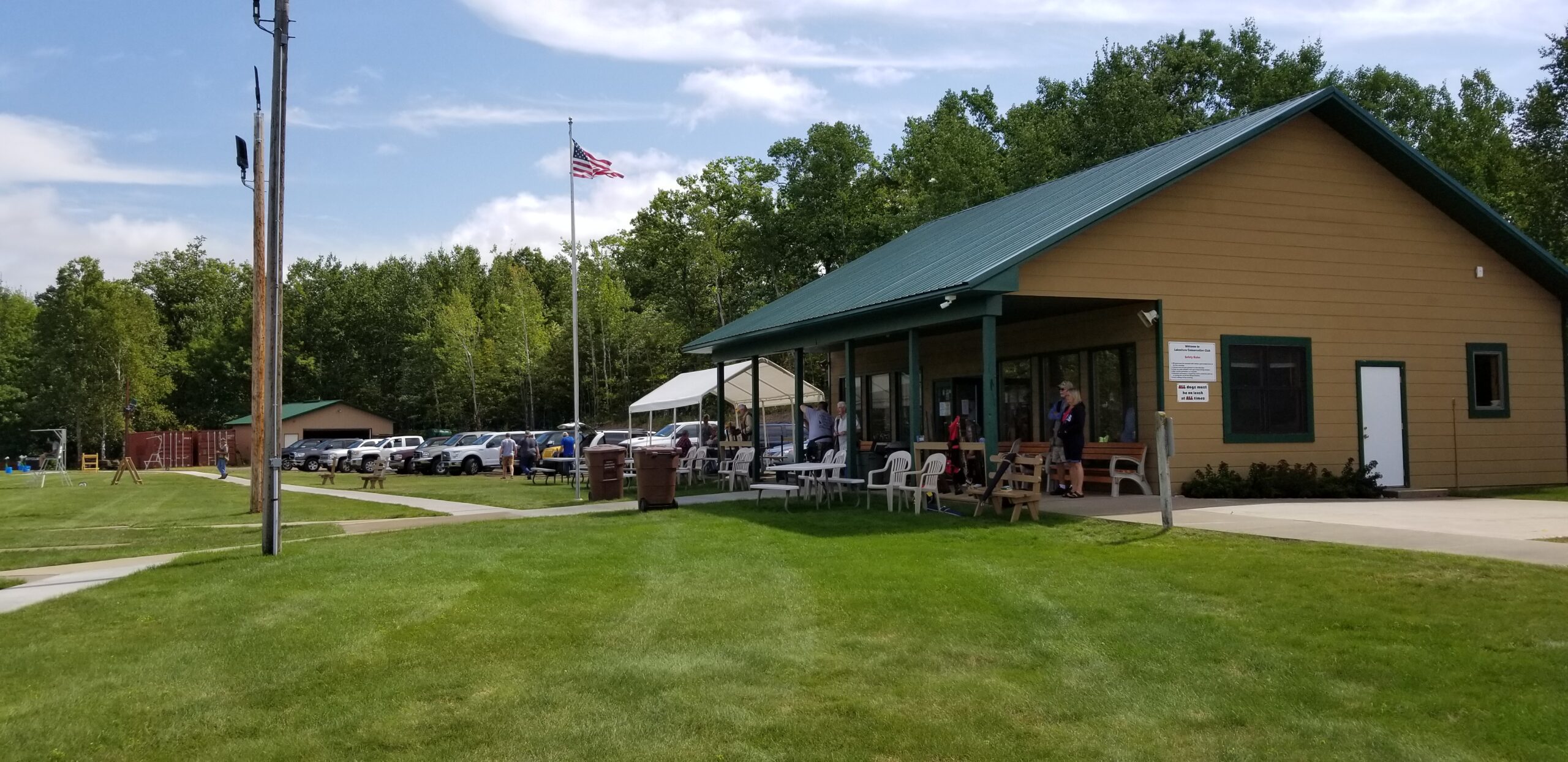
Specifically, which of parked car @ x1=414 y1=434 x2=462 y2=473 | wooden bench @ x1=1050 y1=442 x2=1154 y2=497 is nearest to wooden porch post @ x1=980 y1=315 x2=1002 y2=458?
wooden bench @ x1=1050 y1=442 x2=1154 y2=497

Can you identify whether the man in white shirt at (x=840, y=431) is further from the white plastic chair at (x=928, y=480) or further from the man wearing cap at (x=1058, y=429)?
the white plastic chair at (x=928, y=480)

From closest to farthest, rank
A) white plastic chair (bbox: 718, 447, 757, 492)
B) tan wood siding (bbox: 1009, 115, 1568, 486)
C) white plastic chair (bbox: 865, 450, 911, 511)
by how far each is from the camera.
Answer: white plastic chair (bbox: 865, 450, 911, 511)
tan wood siding (bbox: 1009, 115, 1568, 486)
white plastic chair (bbox: 718, 447, 757, 492)

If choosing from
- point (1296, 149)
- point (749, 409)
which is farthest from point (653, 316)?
point (1296, 149)

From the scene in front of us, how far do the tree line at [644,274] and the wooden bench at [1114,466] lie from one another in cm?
2199

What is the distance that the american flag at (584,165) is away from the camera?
74.0ft

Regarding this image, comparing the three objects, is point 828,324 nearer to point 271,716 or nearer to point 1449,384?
point 1449,384

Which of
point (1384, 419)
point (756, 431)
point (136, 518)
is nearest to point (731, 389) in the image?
point (756, 431)

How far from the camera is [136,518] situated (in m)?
21.0

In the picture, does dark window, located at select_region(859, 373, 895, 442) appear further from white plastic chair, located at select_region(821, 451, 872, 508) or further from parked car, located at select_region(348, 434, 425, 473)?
parked car, located at select_region(348, 434, 425, 473)

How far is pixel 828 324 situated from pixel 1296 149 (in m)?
8.13

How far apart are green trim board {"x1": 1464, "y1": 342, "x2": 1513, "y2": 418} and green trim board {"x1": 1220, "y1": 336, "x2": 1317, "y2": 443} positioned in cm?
337

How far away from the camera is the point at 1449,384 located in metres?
19.3

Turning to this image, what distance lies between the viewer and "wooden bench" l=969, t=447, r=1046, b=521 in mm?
14180

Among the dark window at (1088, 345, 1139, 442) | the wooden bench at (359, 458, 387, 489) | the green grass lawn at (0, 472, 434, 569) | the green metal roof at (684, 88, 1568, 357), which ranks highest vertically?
the green metal roof at (684, 88, 1568, 357)
